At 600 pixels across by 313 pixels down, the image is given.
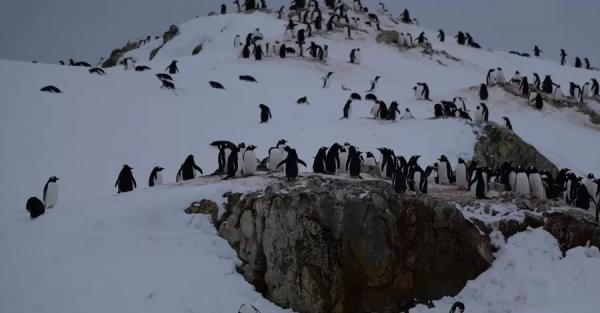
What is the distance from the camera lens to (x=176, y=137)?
77.0 feet

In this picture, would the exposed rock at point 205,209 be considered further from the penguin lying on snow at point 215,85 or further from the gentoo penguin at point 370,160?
the penguin lying on snow at point 215,85

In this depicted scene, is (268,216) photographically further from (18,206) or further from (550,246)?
(18,206)

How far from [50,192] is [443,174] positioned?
9839 mm

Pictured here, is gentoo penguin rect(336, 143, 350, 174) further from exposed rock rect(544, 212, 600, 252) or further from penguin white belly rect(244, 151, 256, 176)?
exposed rock rect(544, 212, 600, 252)

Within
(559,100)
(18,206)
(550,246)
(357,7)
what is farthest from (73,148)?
(357,7)

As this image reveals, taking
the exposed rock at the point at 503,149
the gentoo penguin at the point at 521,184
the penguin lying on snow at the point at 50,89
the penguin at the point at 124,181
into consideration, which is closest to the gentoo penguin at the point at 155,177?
the penguin at the point at 124,181

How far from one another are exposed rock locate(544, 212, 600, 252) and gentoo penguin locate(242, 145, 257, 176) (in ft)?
20.9

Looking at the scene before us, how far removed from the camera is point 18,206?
17109mm

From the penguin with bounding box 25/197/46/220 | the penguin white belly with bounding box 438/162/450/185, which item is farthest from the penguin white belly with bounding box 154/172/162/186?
the penguin white belly with bounding box 438/162/450/185

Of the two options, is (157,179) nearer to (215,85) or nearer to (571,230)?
(571,230)

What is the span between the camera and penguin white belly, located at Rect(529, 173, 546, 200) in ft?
52.4

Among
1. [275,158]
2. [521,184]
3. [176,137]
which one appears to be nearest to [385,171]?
[275,158]

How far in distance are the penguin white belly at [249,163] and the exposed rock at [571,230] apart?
6.37 meters

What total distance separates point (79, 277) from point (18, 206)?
5728mm
